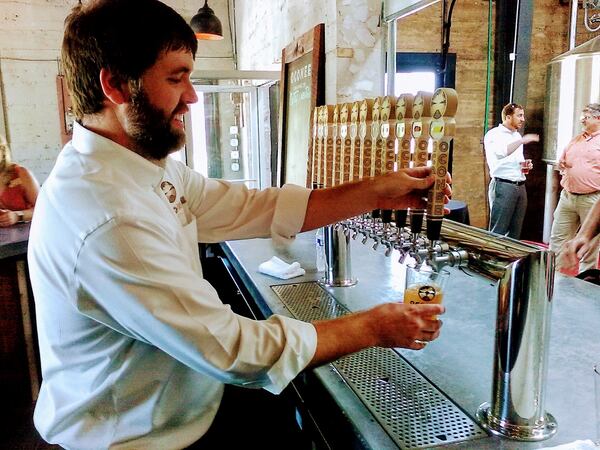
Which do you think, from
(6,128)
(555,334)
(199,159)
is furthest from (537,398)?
(6,128)

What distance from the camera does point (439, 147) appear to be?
3.83 ft

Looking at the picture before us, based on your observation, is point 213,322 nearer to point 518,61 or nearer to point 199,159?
point 518,61

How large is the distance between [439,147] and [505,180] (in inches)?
146

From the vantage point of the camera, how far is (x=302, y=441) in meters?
1.44

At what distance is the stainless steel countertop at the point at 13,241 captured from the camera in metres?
2.69

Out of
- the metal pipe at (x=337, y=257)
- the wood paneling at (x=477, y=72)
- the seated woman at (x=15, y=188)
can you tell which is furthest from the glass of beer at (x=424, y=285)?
the wood paneling at (x=477, y=72)

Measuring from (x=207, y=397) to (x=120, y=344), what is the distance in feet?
0.86

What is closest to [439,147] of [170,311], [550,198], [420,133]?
[420,133]

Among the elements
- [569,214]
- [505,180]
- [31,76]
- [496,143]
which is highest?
[31,76]

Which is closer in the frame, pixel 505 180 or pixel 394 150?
pixel 394 150

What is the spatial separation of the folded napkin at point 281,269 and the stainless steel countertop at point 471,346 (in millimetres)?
27

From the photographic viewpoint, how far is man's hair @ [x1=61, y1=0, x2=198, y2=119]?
3.39ft

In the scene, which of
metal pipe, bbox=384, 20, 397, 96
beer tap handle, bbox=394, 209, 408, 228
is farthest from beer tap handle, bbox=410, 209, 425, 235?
metal pipe, bbox=384, 20, 397, 96

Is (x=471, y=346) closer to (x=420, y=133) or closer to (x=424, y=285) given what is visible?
(x=424, y=285)
